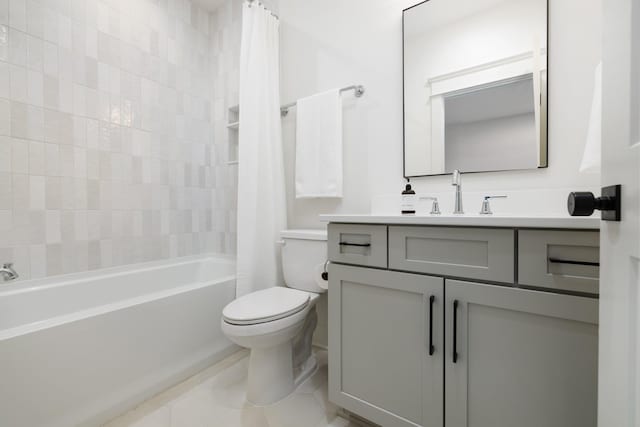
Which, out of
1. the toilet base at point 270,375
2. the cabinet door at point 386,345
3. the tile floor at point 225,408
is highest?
the cabinet door at point 386,345

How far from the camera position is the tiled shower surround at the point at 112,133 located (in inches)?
57.2

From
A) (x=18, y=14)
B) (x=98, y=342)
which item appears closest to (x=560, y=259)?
(x=98, y=342)

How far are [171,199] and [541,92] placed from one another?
2.27 metres

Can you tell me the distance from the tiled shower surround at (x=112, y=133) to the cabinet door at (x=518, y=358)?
181cm

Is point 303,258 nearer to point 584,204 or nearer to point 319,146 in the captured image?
point 319,146

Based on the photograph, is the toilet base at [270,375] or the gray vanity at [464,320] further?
the toilet base at [270,375]

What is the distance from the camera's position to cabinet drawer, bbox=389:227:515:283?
32.4 inches

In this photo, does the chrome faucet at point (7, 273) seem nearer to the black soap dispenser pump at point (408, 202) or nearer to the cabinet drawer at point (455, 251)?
the cabinet drawer at point (455, 251)

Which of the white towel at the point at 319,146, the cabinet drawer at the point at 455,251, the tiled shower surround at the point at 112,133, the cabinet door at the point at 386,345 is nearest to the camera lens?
the cabinet drawer at the point at 455,251

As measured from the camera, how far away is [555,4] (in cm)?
117

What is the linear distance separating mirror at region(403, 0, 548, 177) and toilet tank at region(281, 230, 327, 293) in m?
0.62

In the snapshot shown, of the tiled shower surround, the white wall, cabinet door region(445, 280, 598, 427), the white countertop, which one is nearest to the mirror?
the white wall

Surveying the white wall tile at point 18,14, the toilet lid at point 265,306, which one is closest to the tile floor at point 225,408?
the toilet lid at point 265,306

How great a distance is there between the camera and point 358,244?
111 cm
